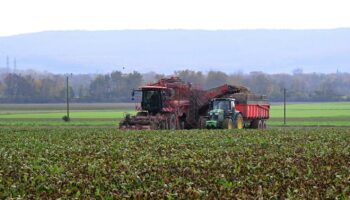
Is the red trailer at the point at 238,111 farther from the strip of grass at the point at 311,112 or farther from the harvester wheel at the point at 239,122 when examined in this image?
the strip of grass at the point at 311,112

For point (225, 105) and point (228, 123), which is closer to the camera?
point (228, 123)

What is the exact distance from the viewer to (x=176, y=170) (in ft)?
61.1

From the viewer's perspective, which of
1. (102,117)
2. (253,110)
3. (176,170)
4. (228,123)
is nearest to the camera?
(176,170)

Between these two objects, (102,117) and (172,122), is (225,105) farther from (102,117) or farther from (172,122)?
(102,117)

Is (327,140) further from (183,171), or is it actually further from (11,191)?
(11,191)

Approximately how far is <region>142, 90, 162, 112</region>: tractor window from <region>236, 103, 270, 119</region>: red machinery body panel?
5664 mm

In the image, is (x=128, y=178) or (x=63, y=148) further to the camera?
(x=63, y=148)

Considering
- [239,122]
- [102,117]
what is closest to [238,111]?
[239,122]

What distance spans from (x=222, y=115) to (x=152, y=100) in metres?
4.43

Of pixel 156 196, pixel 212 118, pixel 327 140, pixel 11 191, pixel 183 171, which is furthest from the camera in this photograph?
pixel 212 118

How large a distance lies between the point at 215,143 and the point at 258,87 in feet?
508

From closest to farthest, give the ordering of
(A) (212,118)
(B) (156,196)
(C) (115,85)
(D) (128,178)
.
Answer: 1. (B) (156,196)
2. (D) (128,178)
3. (A) (212,118)
4. (C) (115,85)

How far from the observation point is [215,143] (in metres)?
28.7

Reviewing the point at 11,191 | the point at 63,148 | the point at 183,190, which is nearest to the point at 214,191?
the point at 183,190
